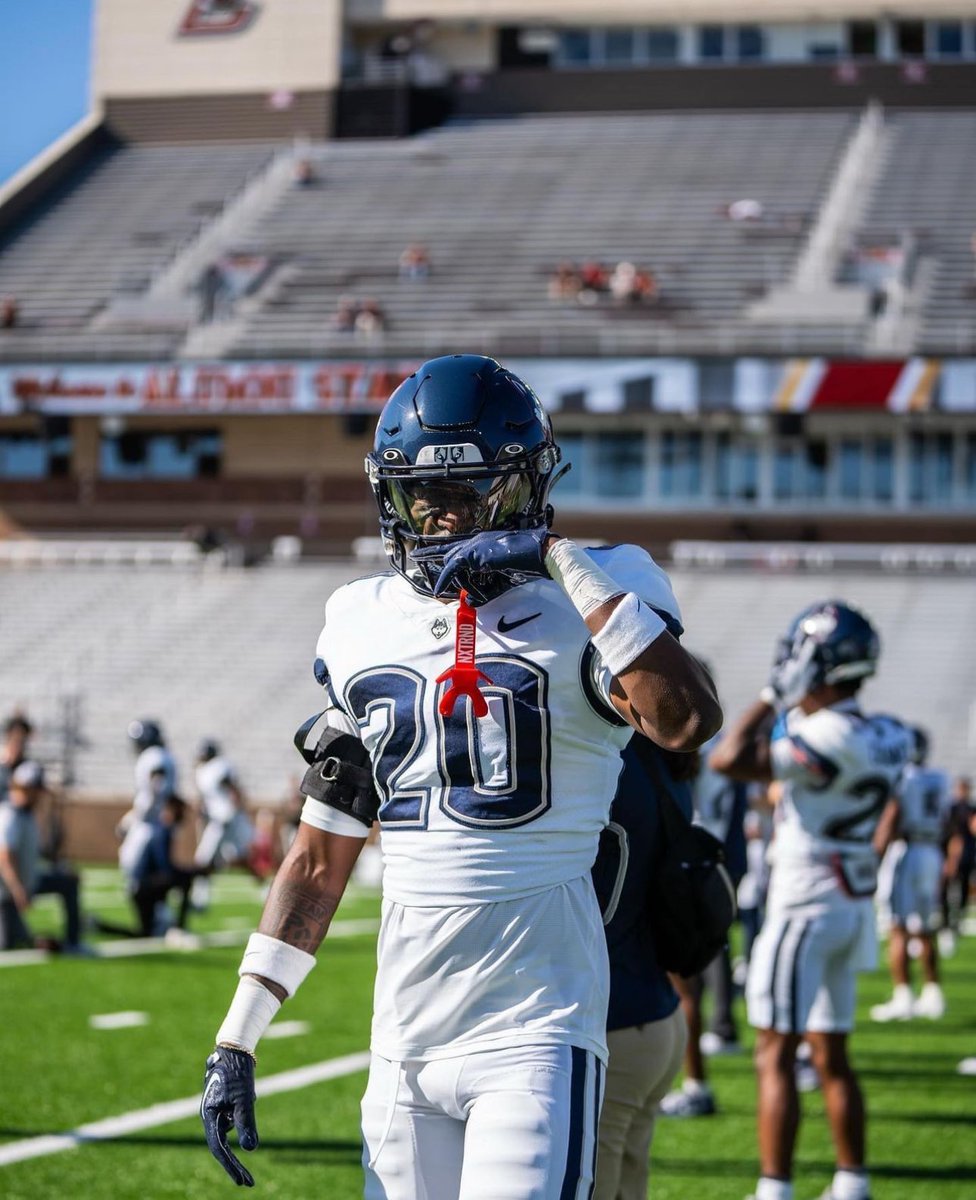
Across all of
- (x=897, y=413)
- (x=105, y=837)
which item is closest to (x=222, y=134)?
(x=897, y=413)

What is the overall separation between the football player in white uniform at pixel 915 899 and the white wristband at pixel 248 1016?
8059mm

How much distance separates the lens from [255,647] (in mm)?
28469

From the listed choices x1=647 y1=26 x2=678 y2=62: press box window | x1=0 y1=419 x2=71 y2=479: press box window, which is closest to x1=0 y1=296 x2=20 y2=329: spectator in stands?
x1=0 y1=419 x2=71 y2=479: press box window

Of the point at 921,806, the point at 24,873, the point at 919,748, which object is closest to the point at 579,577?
the point at 919,748

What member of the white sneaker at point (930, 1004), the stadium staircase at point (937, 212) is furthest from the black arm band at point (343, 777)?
the stadium staircase at point (937, 212)

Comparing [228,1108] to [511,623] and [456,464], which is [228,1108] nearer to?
[511,623]

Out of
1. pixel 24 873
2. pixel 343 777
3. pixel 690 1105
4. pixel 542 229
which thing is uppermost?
pixel 343 777

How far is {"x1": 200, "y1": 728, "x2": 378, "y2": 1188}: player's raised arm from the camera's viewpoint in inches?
129

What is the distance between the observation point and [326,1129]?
745 cm

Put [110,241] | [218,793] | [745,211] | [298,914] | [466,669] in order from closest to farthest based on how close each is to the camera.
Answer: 1. [466,669]
2. [298,914]
3. [218,793]
4. [745,211]
5. [110,241]

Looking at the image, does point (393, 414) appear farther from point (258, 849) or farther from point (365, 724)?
point (258, 849)

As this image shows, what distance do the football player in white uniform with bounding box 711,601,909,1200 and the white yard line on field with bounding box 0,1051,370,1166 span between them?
2.42m

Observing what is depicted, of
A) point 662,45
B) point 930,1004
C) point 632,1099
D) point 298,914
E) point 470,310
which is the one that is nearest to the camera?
point 298,914

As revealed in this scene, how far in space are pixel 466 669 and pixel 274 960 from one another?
2.26 feet
